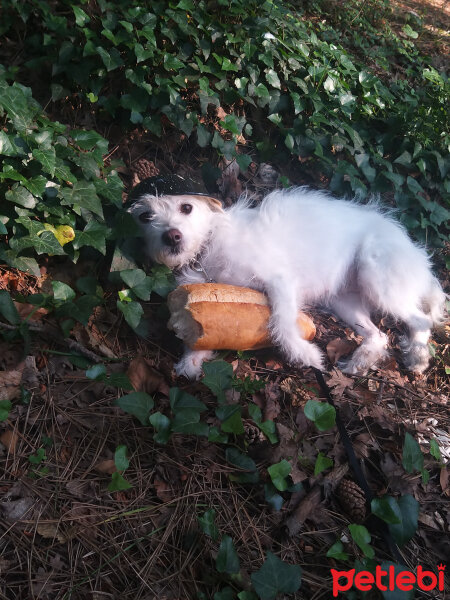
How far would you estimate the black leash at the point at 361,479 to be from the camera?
1.97 meters

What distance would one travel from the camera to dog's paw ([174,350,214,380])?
8.46 feet

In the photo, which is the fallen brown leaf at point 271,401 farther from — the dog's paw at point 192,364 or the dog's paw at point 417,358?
the dog's paw at point 417,358

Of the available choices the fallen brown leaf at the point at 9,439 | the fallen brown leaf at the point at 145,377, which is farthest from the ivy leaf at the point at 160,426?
the fallen brown leaf at the point at 9,439

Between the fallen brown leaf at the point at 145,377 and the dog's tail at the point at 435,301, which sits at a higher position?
the dog's tail at the point at 435,301

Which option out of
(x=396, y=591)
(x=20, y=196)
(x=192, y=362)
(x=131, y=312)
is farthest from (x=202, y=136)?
(x=396, y=591)

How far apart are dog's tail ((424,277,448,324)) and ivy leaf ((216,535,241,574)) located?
2.56m

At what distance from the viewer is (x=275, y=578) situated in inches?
67.4

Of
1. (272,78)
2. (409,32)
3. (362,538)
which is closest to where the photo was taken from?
(362,538)

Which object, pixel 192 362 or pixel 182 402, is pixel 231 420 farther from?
pixel 192 362

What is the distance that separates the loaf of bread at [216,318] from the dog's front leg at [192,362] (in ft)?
0.23

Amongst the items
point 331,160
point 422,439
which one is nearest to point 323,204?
point 331,160

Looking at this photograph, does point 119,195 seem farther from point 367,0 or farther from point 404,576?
point 367,0

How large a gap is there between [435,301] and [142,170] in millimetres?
2508

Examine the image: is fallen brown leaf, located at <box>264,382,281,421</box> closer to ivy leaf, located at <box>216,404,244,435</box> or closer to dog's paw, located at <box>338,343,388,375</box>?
ivy leaf, located at <box>216,404,244,435</box>
